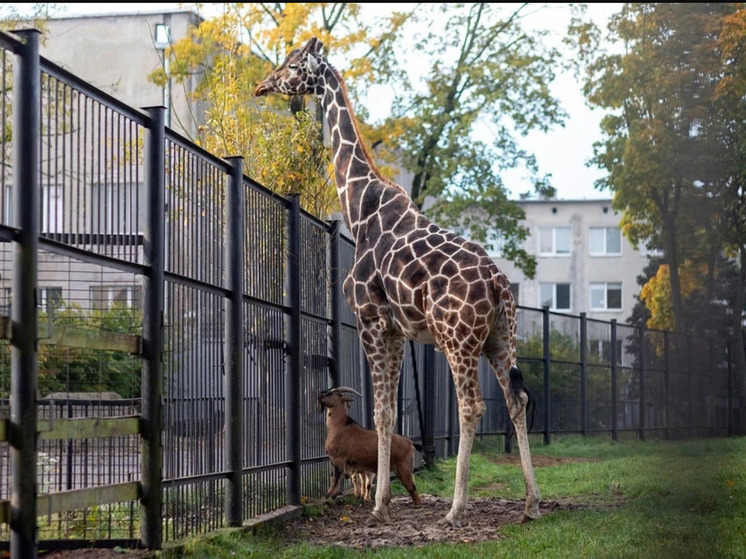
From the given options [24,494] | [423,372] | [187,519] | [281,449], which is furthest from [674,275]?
[423,372]

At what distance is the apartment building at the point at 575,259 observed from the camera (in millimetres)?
57428

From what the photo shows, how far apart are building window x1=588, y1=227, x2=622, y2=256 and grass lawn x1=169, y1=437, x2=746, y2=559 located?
137ft

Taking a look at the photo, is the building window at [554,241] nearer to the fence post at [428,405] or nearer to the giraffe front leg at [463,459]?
the fence post at [428,405]

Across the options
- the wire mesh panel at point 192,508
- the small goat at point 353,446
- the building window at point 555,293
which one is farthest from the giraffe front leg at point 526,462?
the building window at point 555,293

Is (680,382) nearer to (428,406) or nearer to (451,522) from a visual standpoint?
(451,522)

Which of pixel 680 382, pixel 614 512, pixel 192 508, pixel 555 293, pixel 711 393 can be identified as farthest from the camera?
pixel 555 293

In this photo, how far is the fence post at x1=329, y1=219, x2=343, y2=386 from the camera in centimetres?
1038

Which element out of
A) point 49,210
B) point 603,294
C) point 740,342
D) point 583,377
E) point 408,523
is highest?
point 603,294

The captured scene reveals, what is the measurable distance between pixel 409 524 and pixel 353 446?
1.06 m

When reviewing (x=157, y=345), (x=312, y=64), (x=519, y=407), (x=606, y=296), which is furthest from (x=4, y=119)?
(x=606, y=296)

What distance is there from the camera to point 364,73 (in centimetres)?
2805

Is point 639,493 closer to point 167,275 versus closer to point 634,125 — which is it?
point 167,275

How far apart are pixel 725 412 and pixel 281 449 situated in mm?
6562

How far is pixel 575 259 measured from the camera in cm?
5847
